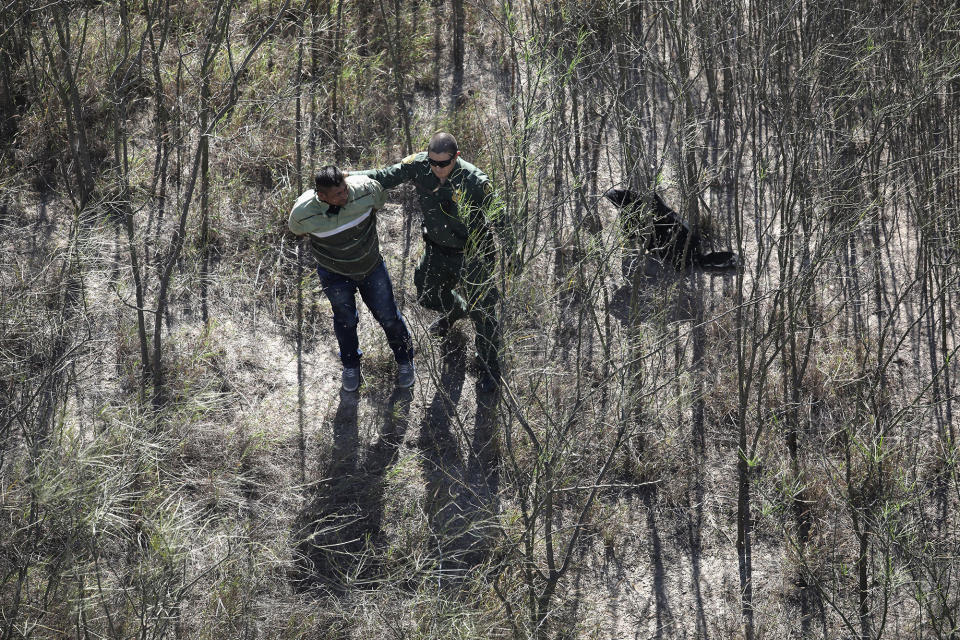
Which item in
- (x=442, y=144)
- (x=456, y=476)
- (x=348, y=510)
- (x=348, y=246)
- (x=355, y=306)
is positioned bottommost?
(x=348, y=510)

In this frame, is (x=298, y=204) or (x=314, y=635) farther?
(x=298, y=204)

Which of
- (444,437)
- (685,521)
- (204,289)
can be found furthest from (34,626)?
(685,521)

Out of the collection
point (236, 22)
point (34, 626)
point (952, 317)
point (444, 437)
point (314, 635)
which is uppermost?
point (236, 22)

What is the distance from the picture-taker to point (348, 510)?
15.1 feet

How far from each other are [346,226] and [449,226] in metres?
0.56

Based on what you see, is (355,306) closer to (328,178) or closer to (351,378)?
(351,378)

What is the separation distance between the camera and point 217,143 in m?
6.55

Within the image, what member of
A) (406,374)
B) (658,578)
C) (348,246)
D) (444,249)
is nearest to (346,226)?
(348,246)

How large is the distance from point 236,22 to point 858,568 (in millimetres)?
6001

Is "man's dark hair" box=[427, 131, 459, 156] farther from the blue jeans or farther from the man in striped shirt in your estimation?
the blue jeans

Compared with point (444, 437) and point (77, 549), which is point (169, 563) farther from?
point (444, 437)

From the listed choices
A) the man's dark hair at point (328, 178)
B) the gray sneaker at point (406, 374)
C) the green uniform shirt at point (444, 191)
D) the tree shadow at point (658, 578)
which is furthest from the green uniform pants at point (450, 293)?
the tree shadow at point (658, 578)

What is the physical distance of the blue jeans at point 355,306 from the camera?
475 cm

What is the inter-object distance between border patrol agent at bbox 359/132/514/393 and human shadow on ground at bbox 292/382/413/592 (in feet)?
2.18
